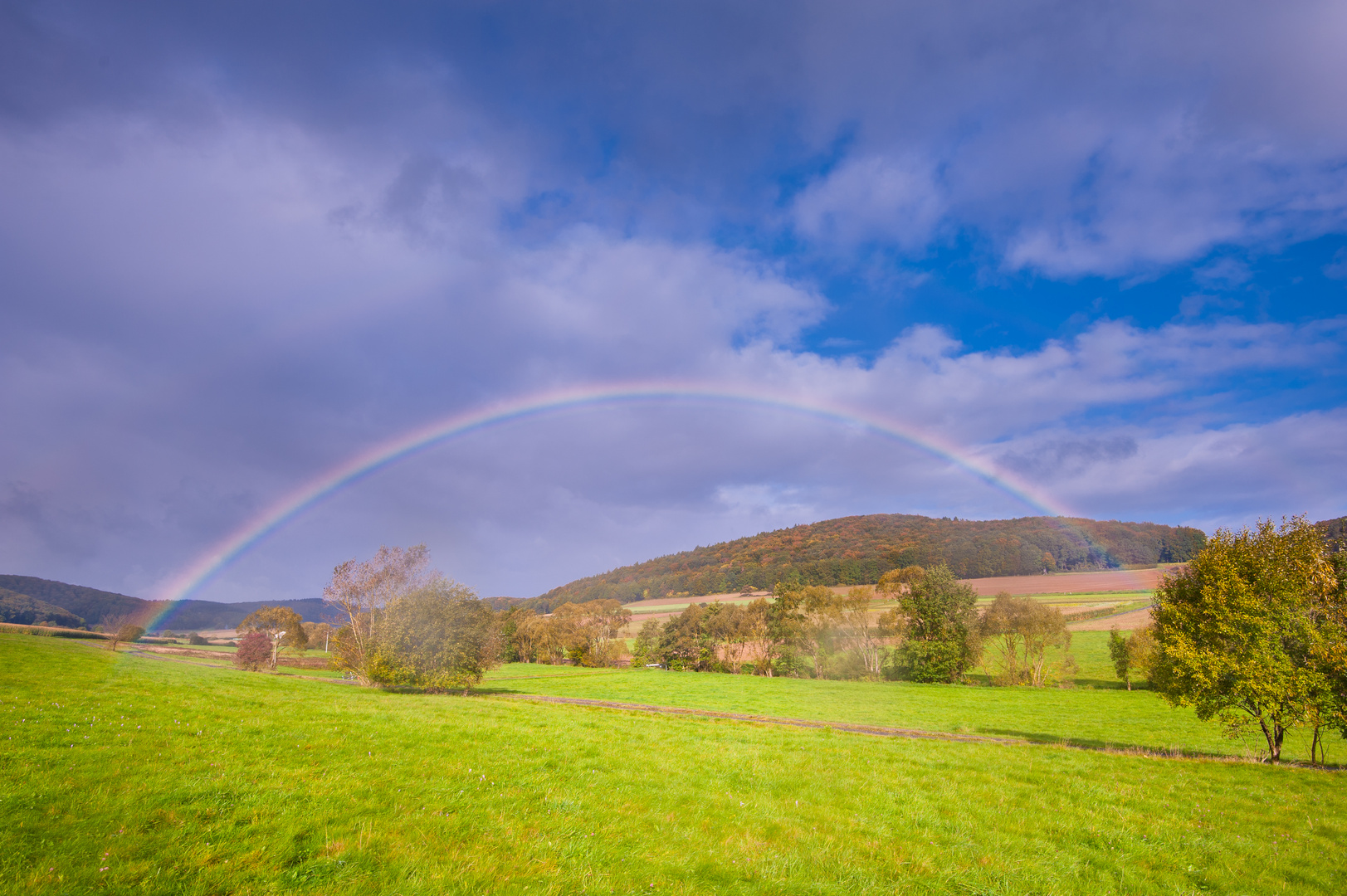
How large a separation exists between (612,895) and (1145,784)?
17.4 metres

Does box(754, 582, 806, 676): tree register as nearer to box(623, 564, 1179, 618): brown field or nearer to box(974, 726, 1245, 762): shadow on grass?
box(623, 564, 1179, 618): brown field

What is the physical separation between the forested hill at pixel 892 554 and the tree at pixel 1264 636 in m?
89.7

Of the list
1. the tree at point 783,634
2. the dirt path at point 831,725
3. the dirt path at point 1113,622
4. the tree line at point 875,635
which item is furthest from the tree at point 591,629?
the dirt path at point 1113,622

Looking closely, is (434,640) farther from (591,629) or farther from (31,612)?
(31,612)

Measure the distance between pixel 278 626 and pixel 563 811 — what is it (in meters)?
91.4

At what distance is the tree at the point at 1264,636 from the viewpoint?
19984 millimetres

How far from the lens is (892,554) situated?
13225 centimetres

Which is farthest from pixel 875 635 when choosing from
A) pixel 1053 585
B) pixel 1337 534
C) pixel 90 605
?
pixel 90 605

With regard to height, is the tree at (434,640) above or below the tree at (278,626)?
above

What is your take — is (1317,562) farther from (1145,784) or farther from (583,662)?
(583,662)

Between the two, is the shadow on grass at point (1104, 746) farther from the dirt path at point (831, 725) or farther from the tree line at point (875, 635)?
the tree line at point (875, 635)

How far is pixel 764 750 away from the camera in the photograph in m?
17.3

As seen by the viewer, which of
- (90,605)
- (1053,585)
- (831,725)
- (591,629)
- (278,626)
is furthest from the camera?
(90,605)

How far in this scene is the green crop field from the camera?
6406 millimetres
